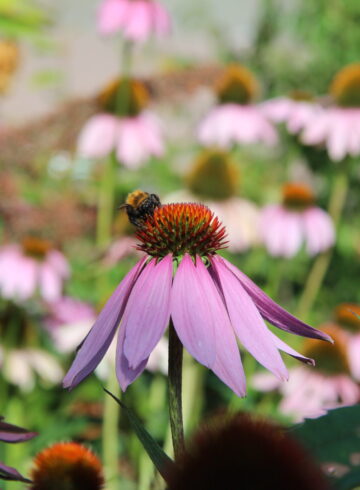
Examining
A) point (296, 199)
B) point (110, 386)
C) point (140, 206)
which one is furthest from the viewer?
point (296, 199)

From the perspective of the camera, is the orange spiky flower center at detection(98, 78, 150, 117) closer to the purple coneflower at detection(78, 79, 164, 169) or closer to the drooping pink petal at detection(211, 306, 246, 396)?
the purple coneflower at detection(78, 79, 164, 169)

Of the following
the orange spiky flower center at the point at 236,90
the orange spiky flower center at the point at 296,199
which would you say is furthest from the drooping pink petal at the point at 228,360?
the orange spiky flower center at the point at 236,90

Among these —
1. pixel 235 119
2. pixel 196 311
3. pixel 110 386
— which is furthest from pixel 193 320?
pixel 235 119

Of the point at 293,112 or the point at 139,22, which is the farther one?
the point at 293,112

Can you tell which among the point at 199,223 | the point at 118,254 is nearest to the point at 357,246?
the point at 118,254

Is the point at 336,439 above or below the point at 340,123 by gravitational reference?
below

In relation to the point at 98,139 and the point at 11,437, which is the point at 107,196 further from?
the point at 11,437
